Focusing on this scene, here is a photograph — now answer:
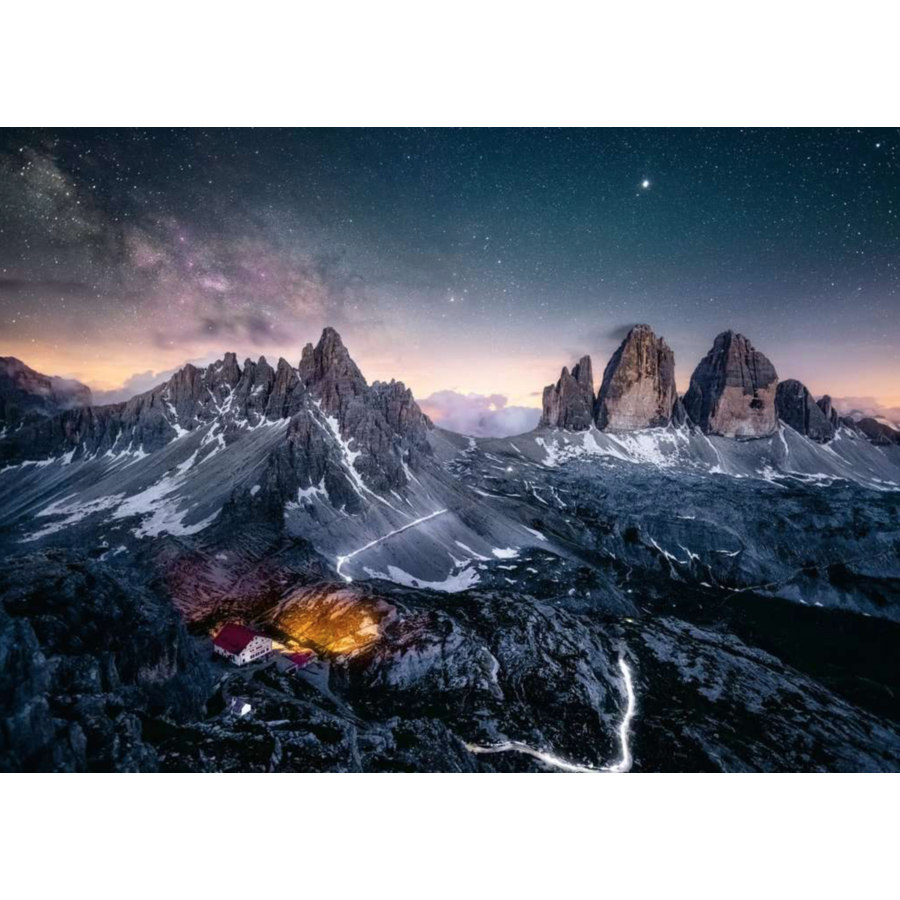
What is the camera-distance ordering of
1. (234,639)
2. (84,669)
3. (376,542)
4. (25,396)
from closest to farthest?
(84,669) < (234,639) < (376,542) < (25,396)

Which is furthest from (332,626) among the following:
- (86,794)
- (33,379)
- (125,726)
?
(33,379)

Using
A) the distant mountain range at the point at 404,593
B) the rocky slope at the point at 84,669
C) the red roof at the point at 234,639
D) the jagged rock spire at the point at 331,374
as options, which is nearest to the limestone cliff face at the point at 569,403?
the distant mountain range at the point at 404,593

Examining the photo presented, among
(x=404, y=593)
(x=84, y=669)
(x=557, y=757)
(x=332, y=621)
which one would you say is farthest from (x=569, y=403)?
(x=84, y=669)

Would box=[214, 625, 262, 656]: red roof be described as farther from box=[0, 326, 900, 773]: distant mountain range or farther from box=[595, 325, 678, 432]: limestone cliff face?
box=[595, 325, 678, 432]: limestone cliff face

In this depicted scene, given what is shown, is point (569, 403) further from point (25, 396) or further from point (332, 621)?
point (25, 396)

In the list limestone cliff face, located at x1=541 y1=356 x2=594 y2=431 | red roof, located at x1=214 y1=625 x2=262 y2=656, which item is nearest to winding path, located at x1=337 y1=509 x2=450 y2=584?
red roof, located at x1=214 y1=625 x2=262 y2=656

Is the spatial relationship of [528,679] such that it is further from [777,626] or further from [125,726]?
[777,626]
